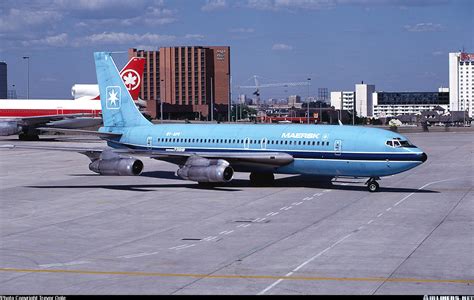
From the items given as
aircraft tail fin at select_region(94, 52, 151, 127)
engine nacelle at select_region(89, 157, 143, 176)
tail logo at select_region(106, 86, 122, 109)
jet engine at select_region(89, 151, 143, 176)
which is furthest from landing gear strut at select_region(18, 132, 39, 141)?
engine nacelle at select_region(89, 157, 143, 176)

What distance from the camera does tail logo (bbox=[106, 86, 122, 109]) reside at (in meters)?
55.3

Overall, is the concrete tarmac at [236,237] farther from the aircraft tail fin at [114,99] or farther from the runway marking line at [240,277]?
the aircraft tail fin at [114,99]

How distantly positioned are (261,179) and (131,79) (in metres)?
62.6

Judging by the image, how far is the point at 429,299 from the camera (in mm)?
18703

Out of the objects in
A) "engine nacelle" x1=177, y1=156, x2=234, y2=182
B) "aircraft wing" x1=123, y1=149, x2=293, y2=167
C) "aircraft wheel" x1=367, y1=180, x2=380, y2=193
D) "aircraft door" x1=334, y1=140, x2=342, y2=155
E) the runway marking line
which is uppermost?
"aircraft door" x1=334, y1=140, x2=342, y2=155

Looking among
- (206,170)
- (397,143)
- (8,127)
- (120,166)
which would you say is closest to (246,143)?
(206,170)

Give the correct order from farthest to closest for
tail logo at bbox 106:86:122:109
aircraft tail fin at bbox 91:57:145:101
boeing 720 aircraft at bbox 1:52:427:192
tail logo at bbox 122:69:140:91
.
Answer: tail logo at bbox 122:69:140:91, aircraft tail fin at bbox 91:57:145:101, tail logo at bbox 106:86:122:109, boeing 720 aircraft at bbox 1:52:427:192

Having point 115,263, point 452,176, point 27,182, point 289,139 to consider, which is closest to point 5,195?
point 27,182

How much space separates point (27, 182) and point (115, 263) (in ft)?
95.0

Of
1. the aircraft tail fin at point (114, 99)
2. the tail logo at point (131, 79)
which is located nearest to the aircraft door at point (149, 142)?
the aircraft tail fin at point (114, 99)

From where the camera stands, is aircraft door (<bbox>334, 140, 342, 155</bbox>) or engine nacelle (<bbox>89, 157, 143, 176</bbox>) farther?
engine nacelle (<bbox>89, 157, 143, 176</bbox>)

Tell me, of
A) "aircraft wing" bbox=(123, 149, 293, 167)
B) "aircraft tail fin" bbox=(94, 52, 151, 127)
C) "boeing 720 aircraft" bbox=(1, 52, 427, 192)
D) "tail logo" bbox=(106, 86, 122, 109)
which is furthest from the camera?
"tail logo" bbox=(106, 86, 122, 109)

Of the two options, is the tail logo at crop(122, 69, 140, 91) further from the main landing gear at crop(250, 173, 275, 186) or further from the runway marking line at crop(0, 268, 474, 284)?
the runway marking line at crop(0, 268, 474, 284)

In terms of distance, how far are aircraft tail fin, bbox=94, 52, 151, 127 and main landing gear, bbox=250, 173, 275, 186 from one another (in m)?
9.97
